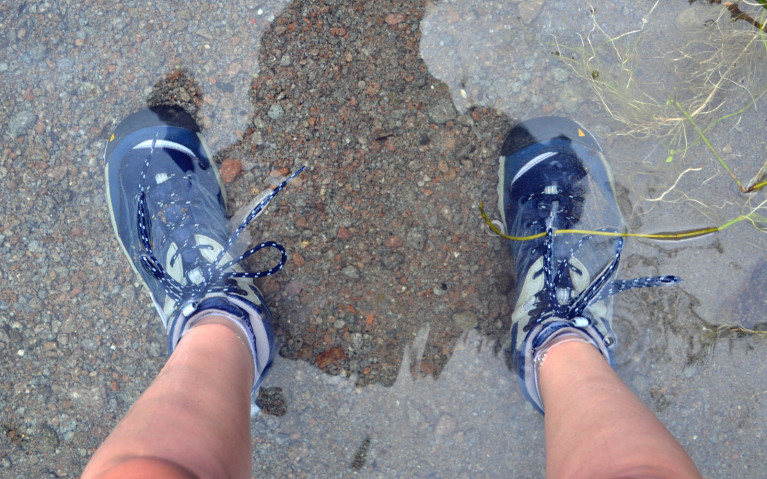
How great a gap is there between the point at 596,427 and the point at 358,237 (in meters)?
1.06

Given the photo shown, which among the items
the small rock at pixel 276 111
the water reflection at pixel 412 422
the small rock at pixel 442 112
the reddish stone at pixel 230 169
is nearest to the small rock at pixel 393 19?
the small rock at pixel 442 112

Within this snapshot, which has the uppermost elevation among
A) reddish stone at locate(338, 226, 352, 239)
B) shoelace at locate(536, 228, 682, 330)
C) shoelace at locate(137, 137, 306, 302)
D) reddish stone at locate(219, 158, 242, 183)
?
reddish stone at locate(219, 158, 242, 183)

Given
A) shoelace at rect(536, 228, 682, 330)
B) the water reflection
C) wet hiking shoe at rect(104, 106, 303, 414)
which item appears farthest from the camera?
the water reflection

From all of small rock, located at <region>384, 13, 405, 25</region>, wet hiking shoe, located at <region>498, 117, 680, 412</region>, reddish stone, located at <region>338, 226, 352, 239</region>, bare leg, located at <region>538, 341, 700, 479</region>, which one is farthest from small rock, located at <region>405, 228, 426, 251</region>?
small rock, located at <region>384, 13, 405, 25</region>

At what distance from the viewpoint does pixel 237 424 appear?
1265 mm

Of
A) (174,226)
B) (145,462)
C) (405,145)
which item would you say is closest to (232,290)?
(174,226)

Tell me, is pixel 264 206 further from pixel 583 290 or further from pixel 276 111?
pixel 583 290

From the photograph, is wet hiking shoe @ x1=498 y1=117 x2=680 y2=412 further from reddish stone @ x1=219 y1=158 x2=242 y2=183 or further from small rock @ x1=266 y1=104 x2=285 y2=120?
reddish stone @ x1=219 y1=158 x2=242 y2=183

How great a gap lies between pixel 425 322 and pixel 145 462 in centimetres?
112

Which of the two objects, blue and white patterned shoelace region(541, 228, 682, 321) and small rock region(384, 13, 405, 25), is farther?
small rock region(384, 13, 405, 25)

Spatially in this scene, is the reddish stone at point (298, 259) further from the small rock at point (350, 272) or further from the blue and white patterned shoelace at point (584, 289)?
the blue and white patterned shoelace at point (584, 289)

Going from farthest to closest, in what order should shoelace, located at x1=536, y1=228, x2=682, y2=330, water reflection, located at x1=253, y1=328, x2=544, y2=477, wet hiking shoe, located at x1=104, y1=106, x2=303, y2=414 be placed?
water reflection, located at x1=253, y1=328, x2=544, y2=477
wet hiking shoe, located at x1=104, y1=106, x2=303, y2=414
shoelace, located at x1=536, y1=228, x2=682, y2=330

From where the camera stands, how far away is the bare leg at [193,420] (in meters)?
1.04

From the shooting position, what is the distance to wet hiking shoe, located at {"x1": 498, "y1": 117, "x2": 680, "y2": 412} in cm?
176
